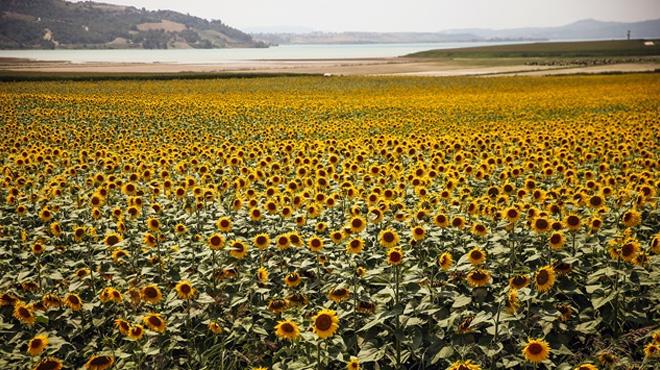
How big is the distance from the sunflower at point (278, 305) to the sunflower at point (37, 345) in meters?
1.78

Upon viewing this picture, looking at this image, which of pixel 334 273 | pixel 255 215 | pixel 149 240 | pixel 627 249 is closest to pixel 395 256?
pixel 334 273

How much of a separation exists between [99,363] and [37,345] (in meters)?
0.52

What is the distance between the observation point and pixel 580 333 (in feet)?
14.0

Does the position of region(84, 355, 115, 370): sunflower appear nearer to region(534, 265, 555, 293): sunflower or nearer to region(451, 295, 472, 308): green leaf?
region(451, 295, 472, 308): green leaf

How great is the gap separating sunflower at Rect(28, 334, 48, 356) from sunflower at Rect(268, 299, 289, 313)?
1780 mm

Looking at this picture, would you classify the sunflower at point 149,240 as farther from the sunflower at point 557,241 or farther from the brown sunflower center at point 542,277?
the sunflower at point 557,241

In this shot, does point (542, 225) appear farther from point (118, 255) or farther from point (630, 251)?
point (118, 255)

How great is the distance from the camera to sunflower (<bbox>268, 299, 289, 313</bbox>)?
4.28 m

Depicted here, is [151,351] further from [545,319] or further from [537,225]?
[537,225]

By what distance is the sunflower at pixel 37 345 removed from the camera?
351cm

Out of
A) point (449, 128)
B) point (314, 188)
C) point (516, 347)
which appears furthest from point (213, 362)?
point (449, 128)

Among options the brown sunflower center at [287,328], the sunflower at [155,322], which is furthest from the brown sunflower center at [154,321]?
the brown sunflower center at [287,328]

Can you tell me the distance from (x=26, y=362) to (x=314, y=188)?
15.5 ft

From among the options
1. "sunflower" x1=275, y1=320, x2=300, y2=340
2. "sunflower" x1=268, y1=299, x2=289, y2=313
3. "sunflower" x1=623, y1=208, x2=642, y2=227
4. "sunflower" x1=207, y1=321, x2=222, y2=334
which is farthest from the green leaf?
"sunflower" x1=623, y1=208, x2=642, y2=227
